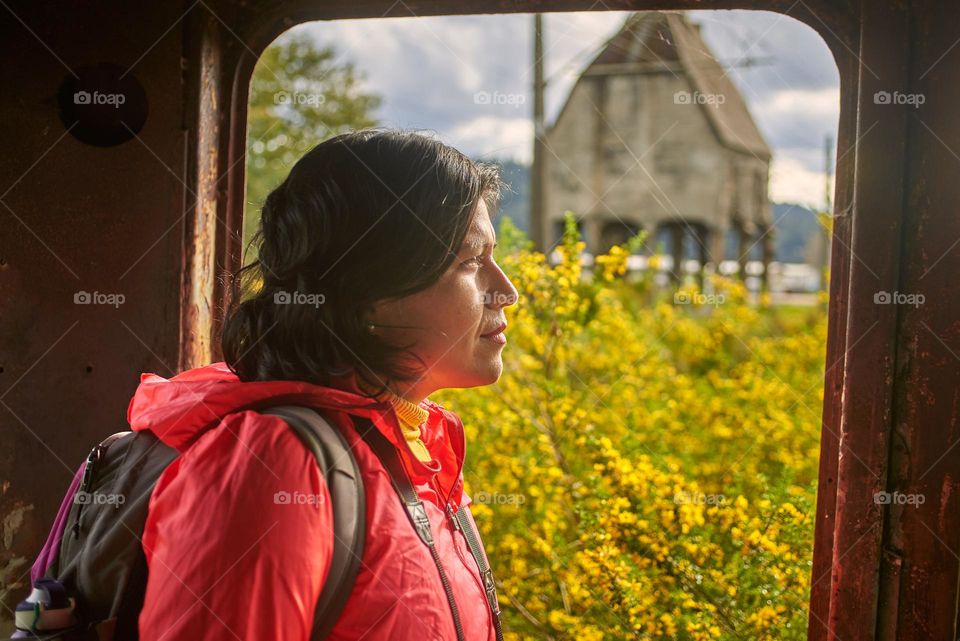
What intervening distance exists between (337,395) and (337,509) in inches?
7.7

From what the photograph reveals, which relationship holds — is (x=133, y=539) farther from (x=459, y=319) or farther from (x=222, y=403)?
(x=459, y=319)

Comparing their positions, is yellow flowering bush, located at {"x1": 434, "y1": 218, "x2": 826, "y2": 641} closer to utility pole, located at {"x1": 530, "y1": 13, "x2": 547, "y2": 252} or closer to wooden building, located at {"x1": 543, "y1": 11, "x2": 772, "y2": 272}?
utility pole, located at {"x1": 530, "y1": 13, "x2": 547, "y2": 252}

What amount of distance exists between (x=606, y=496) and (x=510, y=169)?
3.51 feet

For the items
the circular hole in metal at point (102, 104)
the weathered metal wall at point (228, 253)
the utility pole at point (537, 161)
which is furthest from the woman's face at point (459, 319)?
the utility pole at point (537, 161)

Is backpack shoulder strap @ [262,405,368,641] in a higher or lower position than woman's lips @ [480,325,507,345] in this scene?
lower

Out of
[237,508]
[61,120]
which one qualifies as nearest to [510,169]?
[61,120]

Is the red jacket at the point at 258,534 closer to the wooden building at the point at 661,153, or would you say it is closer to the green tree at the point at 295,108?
the green tree at the point at 295,108

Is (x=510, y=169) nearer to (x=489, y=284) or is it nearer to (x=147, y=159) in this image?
(x=489, y=284)

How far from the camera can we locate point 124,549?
41.5 inches

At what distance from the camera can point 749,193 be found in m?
20.9

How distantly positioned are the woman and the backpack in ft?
0.09

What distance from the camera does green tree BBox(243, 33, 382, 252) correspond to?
12.3m

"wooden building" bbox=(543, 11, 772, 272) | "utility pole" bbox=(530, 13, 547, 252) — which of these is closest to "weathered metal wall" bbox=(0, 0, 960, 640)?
"utility pole" bbox=(530, 13, 547, 252)

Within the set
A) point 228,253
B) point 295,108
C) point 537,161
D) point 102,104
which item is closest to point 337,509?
point 228,253
